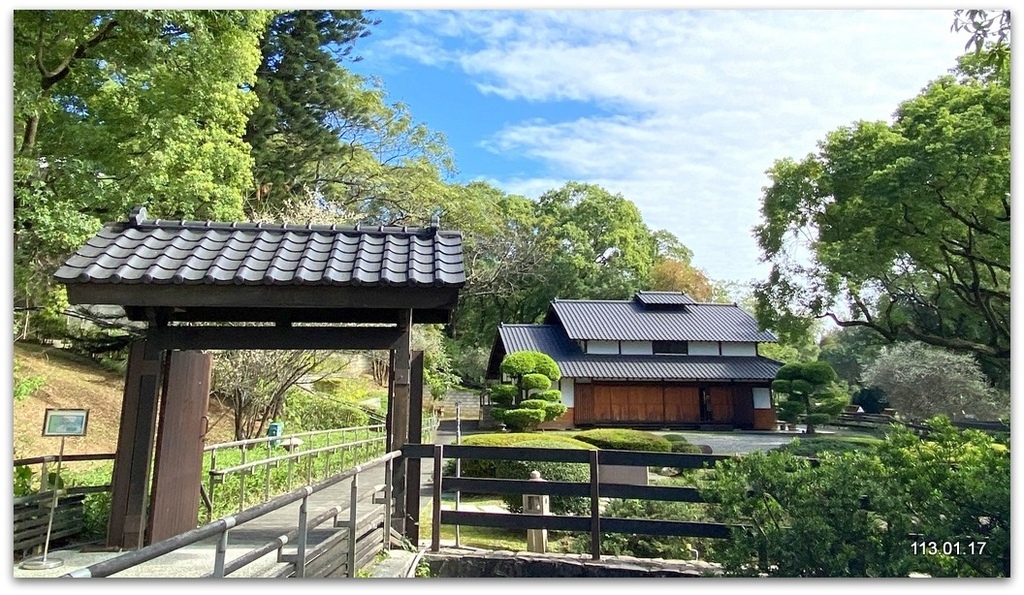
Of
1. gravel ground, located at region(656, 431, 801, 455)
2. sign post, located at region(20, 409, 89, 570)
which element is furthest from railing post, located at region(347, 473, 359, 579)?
gravel ground, located at region(656, 431, 801, 455)

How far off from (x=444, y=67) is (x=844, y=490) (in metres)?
3.32

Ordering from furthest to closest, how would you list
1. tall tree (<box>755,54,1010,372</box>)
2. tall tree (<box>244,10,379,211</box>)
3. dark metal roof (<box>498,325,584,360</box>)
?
dark metal roof (<box>498,325,584,360</box>) < tall tree (<box>244,10,379,211</box>) < tall tree (<box>755,54,1010,372</box>)

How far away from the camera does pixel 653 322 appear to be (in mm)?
15406

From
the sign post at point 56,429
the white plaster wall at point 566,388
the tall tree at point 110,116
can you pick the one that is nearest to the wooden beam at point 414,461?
the sign post at point 56,429

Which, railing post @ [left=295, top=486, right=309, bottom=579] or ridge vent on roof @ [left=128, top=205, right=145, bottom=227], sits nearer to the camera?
railing post @ [left=295, top=486, right=309, bottom=579]

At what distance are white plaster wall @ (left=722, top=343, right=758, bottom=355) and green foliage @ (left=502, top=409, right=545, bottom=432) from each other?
5.64 meters

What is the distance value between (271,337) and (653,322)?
13326 mm

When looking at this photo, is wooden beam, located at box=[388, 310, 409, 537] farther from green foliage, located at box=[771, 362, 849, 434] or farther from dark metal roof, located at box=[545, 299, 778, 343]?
dark metal roof, located at box=[545, 299, 778, 343]

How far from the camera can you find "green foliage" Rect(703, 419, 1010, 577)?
2555mm

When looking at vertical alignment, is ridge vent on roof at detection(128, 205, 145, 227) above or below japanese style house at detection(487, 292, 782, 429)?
above

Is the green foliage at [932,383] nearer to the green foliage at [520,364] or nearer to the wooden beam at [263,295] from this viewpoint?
the wooden beam at [263,295]

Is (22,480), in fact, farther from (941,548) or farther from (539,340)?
(539,340)

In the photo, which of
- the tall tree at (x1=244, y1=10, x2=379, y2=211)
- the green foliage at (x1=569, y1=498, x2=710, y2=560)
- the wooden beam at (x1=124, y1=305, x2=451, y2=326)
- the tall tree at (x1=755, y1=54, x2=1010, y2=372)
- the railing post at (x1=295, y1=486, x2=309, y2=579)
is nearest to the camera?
the railing post at (x1=295, y1=486, x2=309, y2=579)

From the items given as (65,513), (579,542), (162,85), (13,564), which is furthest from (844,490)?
(162,85)
